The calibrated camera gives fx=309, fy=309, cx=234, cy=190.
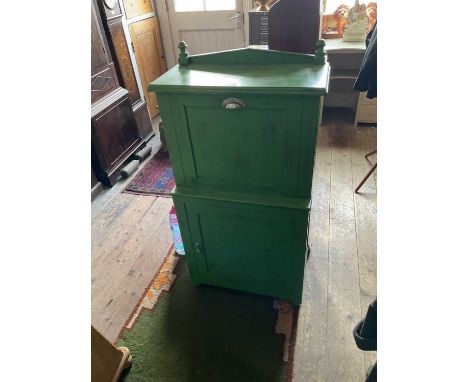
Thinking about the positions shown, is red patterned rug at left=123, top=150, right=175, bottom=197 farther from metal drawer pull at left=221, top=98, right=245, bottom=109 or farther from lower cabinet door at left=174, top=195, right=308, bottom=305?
metal drawer pull at left=221, top=98, right=245, bottom=109

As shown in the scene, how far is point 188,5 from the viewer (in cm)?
326

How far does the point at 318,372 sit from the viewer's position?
4.14 feet

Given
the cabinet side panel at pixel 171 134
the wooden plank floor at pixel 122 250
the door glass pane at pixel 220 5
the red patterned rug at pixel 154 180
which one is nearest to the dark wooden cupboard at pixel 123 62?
the red patterned rug at pixel 154 180

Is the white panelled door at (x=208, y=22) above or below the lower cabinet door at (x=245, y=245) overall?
above

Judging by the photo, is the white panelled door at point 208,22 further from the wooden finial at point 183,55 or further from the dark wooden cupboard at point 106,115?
the wooden finial at point 183,55

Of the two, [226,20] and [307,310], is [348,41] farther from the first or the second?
[307,310]

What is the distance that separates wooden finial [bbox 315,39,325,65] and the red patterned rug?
1490 millimetres

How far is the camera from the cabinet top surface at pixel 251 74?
0.94m

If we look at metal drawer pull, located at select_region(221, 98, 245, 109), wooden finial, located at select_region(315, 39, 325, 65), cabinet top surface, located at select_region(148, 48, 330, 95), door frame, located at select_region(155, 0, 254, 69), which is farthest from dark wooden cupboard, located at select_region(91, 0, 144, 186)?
wooden finial, located at select_region(315, 39, 325, 65)

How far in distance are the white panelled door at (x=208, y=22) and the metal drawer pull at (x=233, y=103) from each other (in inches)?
104

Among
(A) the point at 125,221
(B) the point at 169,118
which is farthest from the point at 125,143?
(B) the point at 169,118

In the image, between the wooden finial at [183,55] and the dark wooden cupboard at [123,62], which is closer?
the wooden finial at [183,55]
